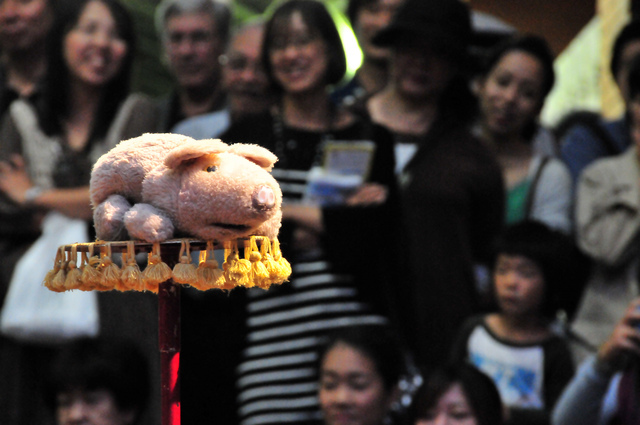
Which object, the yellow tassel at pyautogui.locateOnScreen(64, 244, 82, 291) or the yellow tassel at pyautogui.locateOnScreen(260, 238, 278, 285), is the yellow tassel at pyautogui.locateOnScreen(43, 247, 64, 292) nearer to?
the yellow tassel at pyautogui.locateOnScreen(64, 244, 82, 291)

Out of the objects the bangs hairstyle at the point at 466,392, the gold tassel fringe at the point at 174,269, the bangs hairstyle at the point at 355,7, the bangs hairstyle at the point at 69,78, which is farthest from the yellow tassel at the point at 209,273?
the bangs hairstyle at the point at 355,7

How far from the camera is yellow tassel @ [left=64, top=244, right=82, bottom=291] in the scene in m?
1.27

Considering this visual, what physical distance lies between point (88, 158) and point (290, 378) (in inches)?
37.9

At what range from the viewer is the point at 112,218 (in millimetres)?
1271

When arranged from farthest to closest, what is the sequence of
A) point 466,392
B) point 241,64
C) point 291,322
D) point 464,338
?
point 241,64 < point 464,338 < point 291,322 < point 466,392

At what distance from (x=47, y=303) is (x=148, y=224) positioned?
1.76m

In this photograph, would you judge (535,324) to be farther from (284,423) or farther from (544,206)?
(284,423)

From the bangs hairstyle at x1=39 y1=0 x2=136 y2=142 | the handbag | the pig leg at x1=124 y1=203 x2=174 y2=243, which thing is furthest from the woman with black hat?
the pig leg at x1=124 y1=203 x2=174 y2=243

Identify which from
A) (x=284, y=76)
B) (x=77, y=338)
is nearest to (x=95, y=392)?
(x=77, y=338)

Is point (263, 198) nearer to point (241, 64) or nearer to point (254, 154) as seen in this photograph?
point (254, 154)

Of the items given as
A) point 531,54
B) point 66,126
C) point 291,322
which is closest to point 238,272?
point 291,322

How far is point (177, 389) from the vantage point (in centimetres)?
129

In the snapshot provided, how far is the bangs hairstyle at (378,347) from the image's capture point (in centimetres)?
289

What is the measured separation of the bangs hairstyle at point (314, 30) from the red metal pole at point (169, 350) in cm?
190
